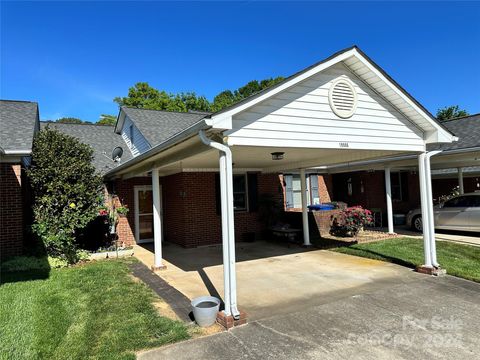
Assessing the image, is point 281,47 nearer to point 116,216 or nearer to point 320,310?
point 116,216

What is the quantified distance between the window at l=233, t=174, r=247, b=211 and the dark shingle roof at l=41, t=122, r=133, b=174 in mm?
5357

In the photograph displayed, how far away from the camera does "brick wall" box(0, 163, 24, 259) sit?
898 centimetres

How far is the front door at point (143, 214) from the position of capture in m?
13.2

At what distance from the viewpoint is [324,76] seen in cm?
629

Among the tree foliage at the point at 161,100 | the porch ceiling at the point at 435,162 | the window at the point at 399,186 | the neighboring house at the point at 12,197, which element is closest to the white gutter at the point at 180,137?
the neighboring house at the point at 12,197

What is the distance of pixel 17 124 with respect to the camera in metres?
10.0

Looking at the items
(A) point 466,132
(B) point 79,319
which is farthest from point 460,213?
(B) point 79,319

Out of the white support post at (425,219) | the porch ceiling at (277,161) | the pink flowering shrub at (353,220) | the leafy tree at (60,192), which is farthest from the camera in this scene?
the pink flowering shrub at (353,220)

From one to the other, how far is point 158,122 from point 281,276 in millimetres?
10395

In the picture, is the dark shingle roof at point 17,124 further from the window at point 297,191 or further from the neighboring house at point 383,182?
the neighboring house at point 383,182

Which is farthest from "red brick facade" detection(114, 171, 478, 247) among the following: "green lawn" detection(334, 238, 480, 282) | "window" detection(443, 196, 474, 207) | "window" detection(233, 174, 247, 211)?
"window" detection(443, 196, 474, 207)

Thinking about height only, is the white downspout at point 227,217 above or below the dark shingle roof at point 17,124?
→ below

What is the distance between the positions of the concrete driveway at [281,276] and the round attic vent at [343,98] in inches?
137

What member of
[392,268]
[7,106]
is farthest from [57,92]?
[392,268]
